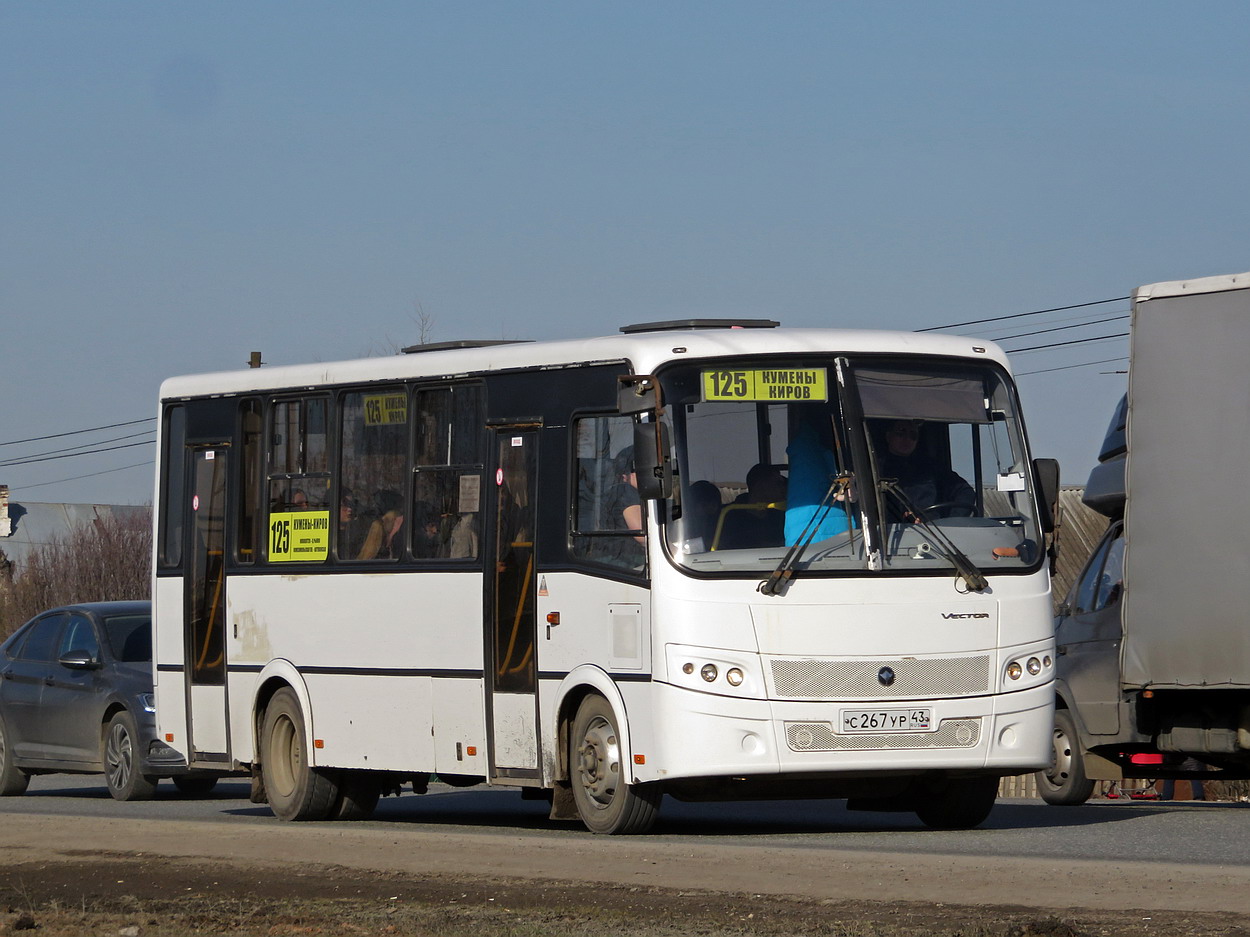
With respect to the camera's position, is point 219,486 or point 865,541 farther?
point 219,486

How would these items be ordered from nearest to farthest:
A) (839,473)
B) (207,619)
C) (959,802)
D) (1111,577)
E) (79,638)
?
(839,473), (959,802), (207,619), (1111,577), (79,638)

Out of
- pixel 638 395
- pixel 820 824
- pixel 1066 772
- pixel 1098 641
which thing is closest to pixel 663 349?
pixel 638 395

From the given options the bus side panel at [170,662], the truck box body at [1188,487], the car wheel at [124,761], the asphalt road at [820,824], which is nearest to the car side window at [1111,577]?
the asphalt road at [820,824]

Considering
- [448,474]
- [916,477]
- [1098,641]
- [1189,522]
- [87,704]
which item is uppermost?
[448,474]

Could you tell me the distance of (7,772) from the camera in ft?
68.6

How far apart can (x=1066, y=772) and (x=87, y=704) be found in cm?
824

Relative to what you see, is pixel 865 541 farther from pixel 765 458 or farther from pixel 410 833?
pixel 410 833

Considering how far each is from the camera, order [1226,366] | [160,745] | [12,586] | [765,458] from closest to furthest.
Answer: [765,458] → [1226,366] → [160,745] → [12,586]

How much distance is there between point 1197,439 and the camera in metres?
14.1

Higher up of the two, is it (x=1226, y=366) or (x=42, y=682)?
(x=1226, y=366)

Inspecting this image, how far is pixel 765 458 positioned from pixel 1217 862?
3340 mm

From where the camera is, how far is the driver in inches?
520

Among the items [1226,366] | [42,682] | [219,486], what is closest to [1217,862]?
[1226,366]

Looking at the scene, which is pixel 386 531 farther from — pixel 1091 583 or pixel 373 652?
pixel 1091 583
